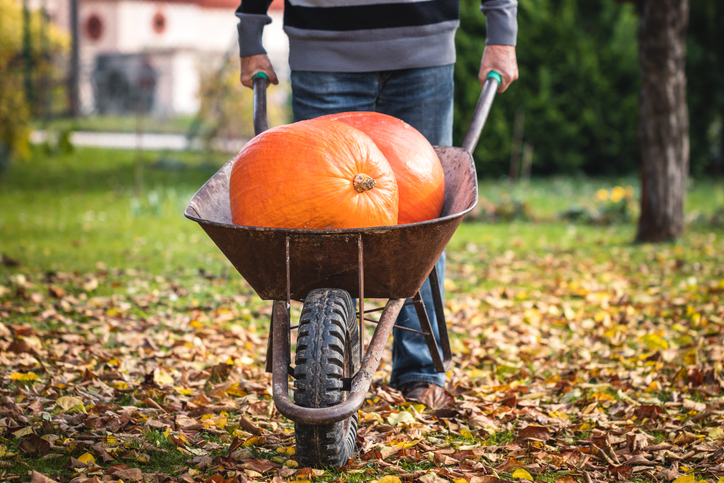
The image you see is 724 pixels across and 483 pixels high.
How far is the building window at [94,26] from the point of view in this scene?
21019 mm

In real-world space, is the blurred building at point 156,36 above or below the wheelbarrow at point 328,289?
above

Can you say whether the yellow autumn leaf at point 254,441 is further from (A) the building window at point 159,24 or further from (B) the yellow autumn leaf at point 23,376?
(A) the building window at point 159,24

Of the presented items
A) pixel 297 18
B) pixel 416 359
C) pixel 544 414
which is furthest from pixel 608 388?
pixel 297 18

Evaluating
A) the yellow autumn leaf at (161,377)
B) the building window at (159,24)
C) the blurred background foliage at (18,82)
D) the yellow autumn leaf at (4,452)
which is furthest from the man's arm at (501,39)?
the building window at (159,24)

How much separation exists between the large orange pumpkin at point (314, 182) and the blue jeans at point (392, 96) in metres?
0.53

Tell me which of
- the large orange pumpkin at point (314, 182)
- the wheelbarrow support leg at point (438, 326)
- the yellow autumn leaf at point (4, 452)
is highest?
the large orange pumpkin at point (314, 182)

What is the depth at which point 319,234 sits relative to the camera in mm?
1755

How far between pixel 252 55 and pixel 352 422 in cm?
131

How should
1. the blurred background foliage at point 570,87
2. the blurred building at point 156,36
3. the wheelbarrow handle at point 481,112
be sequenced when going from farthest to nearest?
the blurred building at point 156,36 < the blurred background foliage at point 570,87 < the wheelbarrow handle at point 481,112

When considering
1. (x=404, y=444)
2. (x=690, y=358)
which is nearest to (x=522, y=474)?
(x=404, y=444)

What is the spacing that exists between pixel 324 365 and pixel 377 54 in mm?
1157

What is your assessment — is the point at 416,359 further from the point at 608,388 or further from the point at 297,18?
the point at 297,18

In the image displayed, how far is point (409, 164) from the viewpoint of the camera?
6.68 ft

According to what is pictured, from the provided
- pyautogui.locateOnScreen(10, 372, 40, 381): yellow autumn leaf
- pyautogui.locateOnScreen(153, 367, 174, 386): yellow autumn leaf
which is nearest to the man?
pyautogui.locateOnScreen(153, 367, 174, 386): yellow autumn leaf
